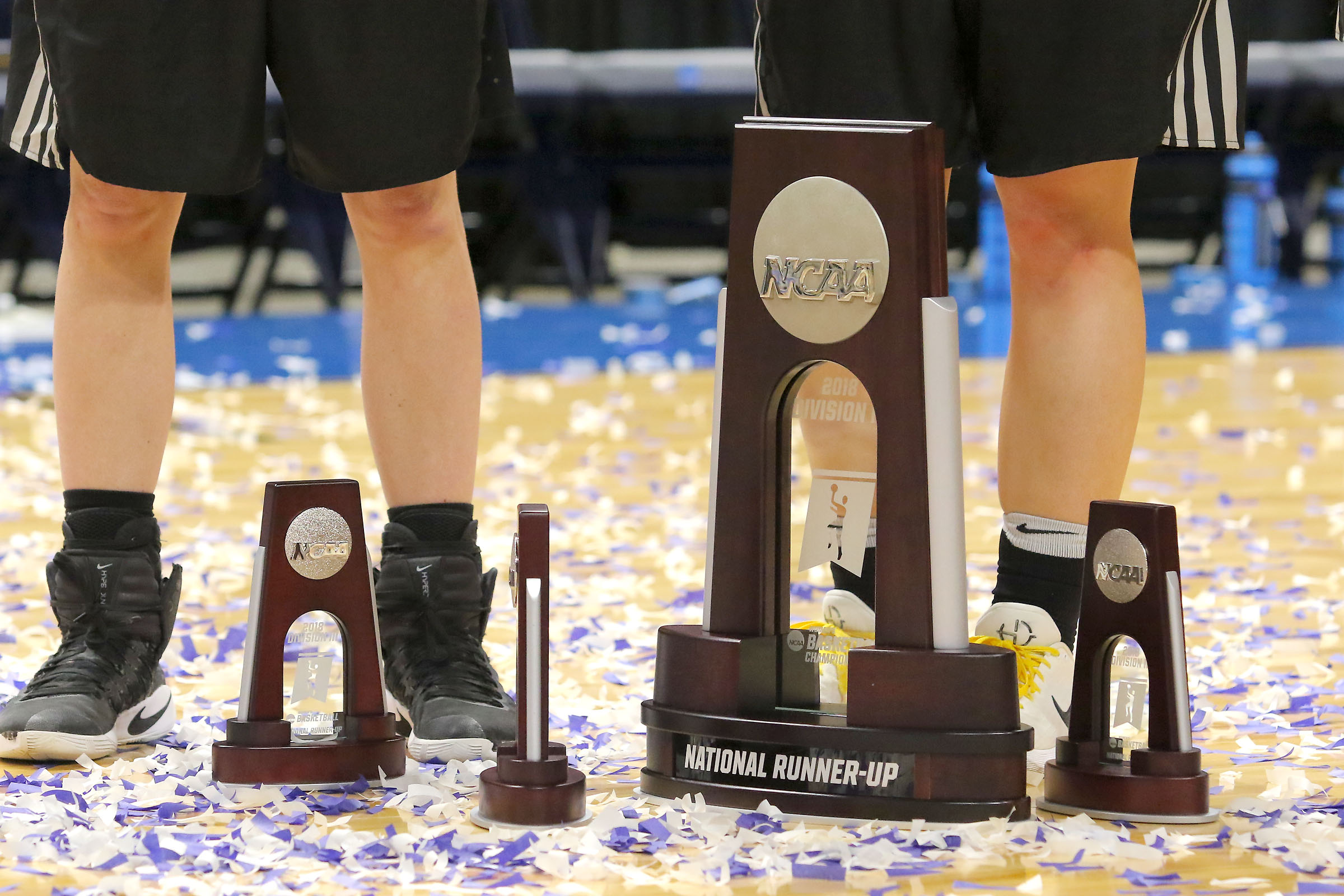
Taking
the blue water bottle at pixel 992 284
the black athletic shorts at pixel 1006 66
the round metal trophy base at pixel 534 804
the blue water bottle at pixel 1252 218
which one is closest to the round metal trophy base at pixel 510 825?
the round metal trophy base at pixel 534 804

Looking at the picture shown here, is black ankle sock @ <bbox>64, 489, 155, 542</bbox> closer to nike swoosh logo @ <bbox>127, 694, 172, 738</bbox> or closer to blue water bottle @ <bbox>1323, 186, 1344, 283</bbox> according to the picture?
nike swoosh logo @ <bbox>127, 694, 172, 738</bbox>

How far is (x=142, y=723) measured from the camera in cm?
138

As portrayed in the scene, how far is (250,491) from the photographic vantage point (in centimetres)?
267

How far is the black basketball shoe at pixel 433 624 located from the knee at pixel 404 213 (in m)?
0.25

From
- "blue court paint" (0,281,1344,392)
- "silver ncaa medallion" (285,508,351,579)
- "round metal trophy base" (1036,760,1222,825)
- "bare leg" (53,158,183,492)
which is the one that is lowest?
"round metal trophy base" (1036,760,1222,825)

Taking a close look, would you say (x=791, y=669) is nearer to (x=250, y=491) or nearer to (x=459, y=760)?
(x=459, y=760)

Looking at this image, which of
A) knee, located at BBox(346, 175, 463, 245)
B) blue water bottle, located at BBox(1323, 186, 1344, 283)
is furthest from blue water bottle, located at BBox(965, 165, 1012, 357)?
knee, located at BBox(346, 175, 463, 245)

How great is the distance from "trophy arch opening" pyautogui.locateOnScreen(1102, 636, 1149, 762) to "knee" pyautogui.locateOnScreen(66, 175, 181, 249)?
0.83 meters

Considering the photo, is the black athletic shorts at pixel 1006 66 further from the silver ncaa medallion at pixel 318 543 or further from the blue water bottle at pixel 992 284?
the blue water bottle at pixel 992 284

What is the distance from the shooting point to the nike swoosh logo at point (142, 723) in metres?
1.38

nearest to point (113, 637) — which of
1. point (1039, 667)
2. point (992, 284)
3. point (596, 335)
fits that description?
point (1039, 667)

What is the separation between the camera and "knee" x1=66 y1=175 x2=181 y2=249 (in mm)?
1396

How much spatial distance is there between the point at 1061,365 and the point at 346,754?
0.65 m

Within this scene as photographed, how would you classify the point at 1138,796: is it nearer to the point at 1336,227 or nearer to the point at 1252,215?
the point at 1336,227
